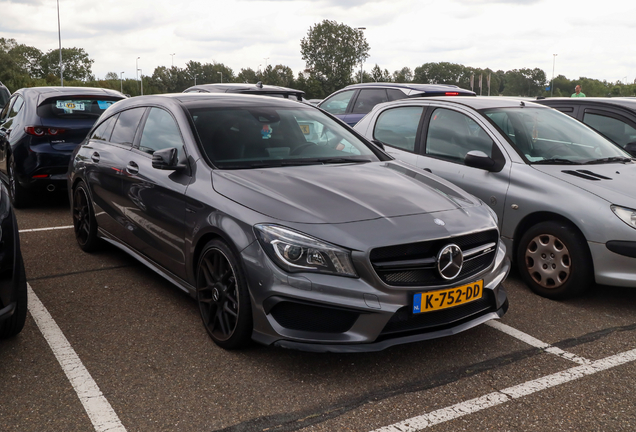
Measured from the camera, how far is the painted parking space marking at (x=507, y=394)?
295cm

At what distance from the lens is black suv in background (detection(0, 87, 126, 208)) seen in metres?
7.64

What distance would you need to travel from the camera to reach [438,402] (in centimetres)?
316

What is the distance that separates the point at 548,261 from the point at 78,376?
11.2 ft

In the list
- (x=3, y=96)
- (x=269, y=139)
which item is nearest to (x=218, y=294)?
(x=269, y=139)

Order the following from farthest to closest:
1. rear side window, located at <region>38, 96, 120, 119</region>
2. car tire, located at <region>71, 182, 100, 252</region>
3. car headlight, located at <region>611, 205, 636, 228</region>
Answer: rear side window, located at <region>38, 96, 120, 119</region> < car tire, located at <region>71, 182, 100, 252</region> < car headlight, located at <region>611, 205, 636, 228</region>

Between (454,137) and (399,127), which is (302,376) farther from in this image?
(399,127)

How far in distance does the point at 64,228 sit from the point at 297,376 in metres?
4.48

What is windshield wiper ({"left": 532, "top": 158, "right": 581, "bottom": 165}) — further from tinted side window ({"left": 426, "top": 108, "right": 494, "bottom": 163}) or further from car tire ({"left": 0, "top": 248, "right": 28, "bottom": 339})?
car tire ({"left": 0, "top": 248, "right": 28, "bottom": 339})

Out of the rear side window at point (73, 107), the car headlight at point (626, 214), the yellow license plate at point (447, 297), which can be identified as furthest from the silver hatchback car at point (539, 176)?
the rear side window at point (73, 107)

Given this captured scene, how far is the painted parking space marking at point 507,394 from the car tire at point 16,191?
6582mm

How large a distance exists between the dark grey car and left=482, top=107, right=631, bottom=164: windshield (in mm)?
1372

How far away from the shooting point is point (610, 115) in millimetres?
6699

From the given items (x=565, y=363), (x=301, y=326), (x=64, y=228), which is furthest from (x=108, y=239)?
(x=565, y=363)

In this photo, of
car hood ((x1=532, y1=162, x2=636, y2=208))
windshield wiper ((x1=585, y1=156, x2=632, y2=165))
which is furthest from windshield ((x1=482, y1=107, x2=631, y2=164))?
car hood ((x1=532, y1=162, x2=636, y2=208))
